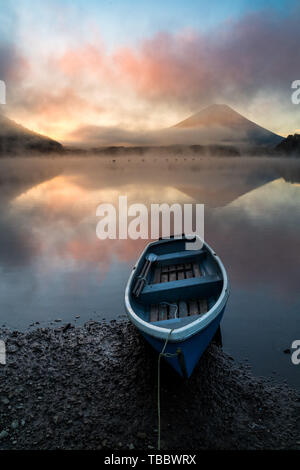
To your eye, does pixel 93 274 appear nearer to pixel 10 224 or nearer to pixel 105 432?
pixel 105 432

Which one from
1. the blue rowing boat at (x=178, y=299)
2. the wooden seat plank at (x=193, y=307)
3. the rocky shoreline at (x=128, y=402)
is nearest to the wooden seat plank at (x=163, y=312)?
the blue rowing boat at (x=178, y=299)

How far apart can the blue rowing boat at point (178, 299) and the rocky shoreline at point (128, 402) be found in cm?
83

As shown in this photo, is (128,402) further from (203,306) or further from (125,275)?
(125,275)

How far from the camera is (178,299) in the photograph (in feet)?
29.8

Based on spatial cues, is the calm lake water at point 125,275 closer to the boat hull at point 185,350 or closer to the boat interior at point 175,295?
the boat interior at point 175,295

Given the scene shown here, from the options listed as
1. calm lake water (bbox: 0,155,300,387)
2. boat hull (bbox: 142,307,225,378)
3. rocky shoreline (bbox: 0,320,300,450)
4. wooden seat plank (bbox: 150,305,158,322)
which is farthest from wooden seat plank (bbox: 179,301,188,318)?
calm lake water (bbox: 0,155,300,387)

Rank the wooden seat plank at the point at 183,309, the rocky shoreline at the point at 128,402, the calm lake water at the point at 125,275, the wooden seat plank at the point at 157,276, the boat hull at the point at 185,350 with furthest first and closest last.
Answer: the wooden seat plank at the point at 157,276, the calm lake water at the point at 125,275, the wooden seat plank at the point at 183,309, the boat hull at the point at 185,350, the rocky shoreline at the point at 128,402

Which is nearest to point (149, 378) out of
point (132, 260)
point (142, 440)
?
point (142, 440)

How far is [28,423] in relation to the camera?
20.1 ft

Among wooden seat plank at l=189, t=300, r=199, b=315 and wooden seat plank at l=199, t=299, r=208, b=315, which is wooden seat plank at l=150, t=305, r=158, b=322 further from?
wooden seat plank at l=199, t=299, r=208, b=315

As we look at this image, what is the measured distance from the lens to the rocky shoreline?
19.1ft

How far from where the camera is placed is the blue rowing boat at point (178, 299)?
645 cm

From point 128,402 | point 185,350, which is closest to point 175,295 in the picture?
point 185,350

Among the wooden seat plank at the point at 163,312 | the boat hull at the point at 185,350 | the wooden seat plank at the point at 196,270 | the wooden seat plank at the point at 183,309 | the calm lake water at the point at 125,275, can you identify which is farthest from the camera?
the wooden seat plank at the point at 196,270
